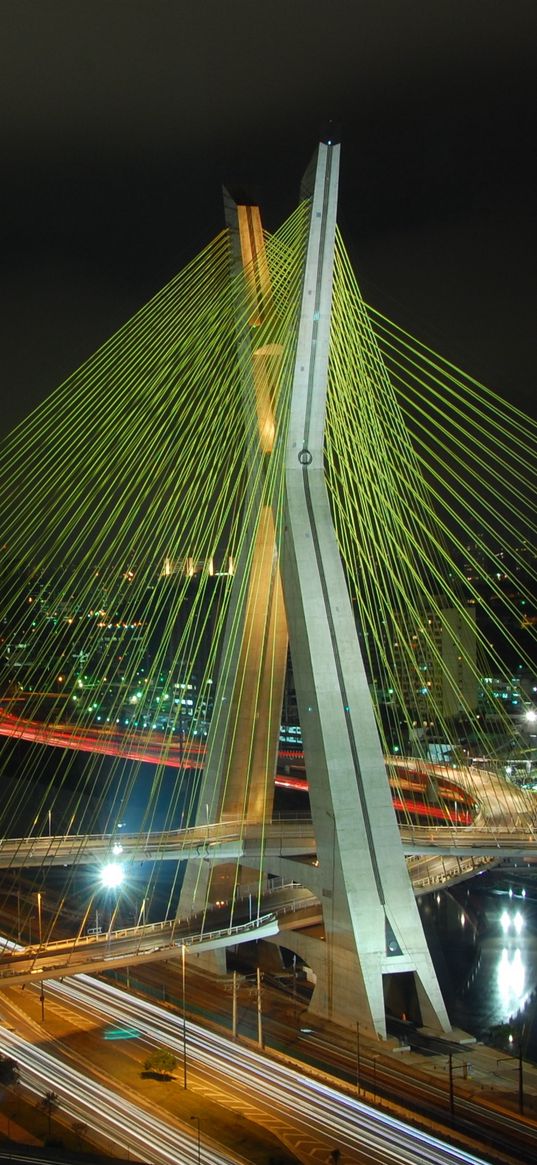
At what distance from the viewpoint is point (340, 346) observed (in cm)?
1414

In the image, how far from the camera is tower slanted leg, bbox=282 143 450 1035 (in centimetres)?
1315

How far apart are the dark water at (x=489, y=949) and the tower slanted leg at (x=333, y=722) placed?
3857 mm

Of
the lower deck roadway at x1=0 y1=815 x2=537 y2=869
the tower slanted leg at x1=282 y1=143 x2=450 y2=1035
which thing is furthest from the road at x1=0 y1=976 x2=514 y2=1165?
the lower deck roadway at x1=0 y1=815 x2=537 y2=869

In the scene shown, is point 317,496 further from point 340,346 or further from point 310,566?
point 340,346

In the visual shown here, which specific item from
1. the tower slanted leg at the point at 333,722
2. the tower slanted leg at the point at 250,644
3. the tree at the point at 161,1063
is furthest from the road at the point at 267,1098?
the tower slanted leg at the point at 250,644

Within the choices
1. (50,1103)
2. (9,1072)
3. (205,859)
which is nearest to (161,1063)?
(50,1103)

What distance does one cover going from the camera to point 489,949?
21.8 m

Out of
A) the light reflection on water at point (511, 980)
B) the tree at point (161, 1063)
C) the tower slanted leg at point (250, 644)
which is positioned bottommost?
the tree at point (161, 1063)

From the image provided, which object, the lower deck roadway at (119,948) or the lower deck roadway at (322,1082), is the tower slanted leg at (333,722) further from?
the lower deck roadway at (119,948)

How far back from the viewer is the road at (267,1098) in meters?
9.78

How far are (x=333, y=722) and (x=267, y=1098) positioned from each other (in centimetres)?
432

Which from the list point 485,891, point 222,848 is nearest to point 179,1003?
point 222,848

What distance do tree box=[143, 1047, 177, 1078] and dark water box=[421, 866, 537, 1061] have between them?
5999 millimetres

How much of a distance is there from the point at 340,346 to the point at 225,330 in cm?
211
